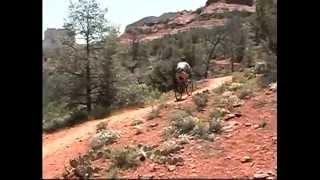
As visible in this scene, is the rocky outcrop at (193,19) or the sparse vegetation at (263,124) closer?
the sparse vegetation at (263,124)

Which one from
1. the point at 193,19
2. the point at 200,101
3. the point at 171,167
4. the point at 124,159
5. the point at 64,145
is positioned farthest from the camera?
the point at 193,19

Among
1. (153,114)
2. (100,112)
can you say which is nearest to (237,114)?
(153,114)

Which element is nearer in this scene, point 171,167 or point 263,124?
point 171,167

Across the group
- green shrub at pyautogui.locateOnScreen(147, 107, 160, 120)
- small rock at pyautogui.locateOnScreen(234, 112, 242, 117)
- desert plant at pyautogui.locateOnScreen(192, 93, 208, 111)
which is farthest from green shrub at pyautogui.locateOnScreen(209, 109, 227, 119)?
green shrub at pyautogui.locateOnScreen(147, 107, 160, 120)

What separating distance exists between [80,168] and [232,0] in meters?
44.4

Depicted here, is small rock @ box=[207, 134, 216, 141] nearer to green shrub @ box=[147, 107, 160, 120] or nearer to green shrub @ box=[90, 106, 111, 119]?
green shrub @ box=[147, 107, 160, 120]

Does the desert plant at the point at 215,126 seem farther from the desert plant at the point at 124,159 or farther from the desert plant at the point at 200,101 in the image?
the desert plant at the point at 200,101

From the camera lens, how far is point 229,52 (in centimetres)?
2917

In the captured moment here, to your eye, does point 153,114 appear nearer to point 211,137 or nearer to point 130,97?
point 211,137

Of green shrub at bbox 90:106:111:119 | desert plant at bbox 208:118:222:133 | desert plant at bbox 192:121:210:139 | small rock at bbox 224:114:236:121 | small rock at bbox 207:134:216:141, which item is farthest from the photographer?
green shrub at bbox 90:106:111:119

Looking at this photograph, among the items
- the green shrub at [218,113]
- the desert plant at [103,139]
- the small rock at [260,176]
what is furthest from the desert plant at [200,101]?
the small rock at [260,176]

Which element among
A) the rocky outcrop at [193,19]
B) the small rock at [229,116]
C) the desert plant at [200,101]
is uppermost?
the rocky outcrop at [193,19]
